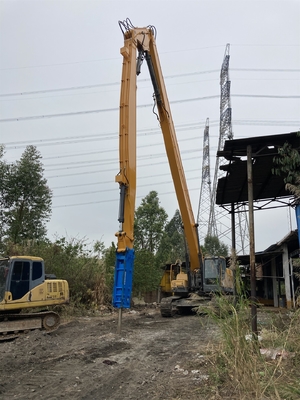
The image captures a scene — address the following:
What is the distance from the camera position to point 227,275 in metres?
16.9

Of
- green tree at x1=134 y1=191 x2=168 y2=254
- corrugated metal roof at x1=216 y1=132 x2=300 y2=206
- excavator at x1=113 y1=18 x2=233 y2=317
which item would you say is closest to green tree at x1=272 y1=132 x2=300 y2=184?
corrugated metal roof at x1=216 y1=132 x2=300 y2=206

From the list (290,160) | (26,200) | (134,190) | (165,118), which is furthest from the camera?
(26,200)

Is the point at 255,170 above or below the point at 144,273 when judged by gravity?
above

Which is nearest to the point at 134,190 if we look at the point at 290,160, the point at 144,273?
the point at 290,160

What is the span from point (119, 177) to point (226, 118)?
19924 mm

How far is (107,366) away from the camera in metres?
7.41

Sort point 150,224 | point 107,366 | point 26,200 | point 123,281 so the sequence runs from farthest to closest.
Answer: point 150,224, point 26,200, point 123,281, point 107,366

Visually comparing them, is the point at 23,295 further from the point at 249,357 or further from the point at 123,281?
the point at 249,357

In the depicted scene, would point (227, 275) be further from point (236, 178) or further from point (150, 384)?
point (150, 384)

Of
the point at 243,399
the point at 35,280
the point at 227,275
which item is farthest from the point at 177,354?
the point at 227,275

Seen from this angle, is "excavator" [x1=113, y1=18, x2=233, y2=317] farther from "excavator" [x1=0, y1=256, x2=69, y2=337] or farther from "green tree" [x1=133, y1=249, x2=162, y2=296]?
"green tree" [x1=133, y1=249, x2=162, y2=296]

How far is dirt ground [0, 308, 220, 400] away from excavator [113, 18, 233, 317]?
4.65 feet

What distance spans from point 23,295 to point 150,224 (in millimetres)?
25170

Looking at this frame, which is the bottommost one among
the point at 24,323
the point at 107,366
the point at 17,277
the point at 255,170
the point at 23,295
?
the point at 107,366
